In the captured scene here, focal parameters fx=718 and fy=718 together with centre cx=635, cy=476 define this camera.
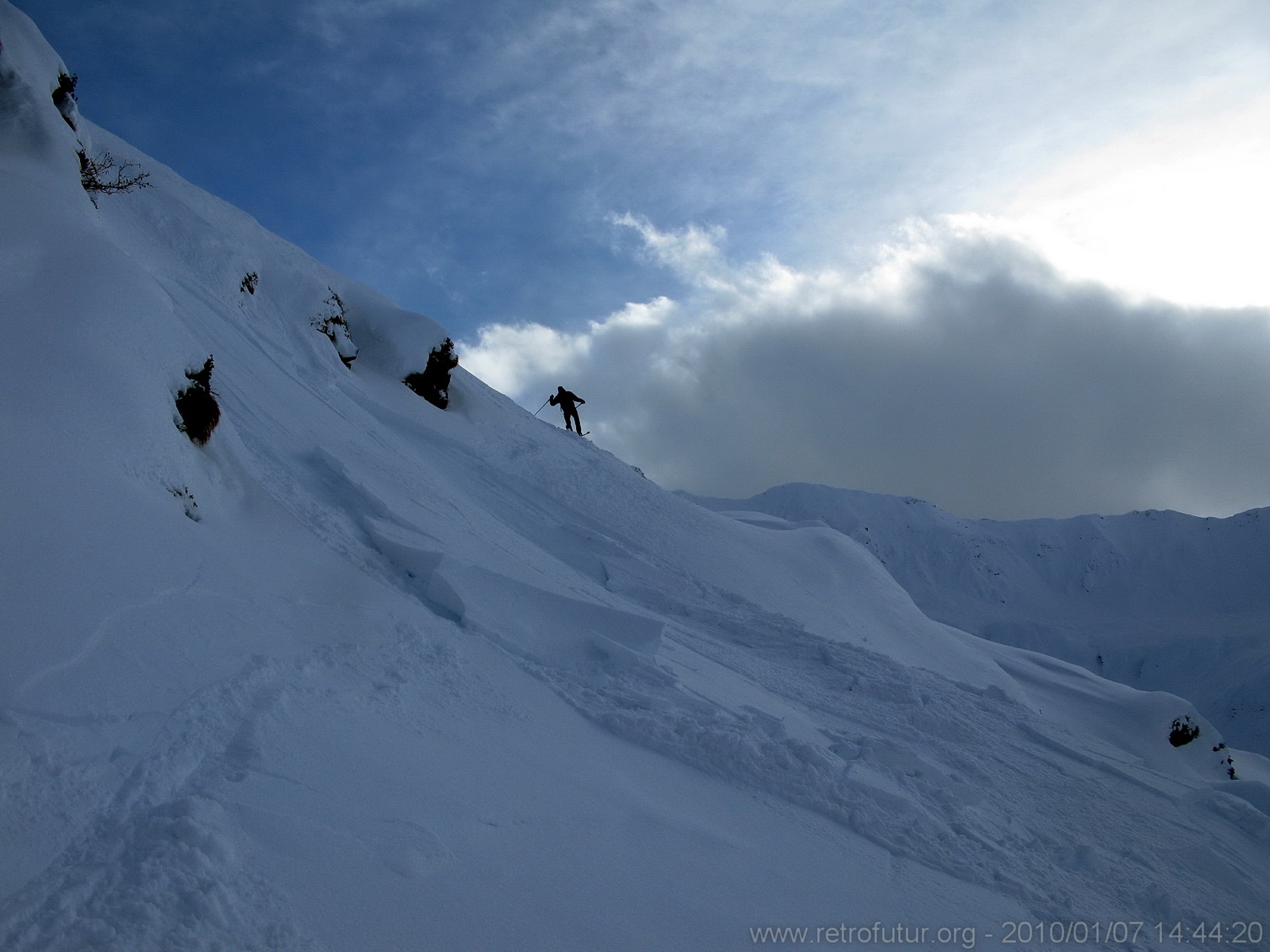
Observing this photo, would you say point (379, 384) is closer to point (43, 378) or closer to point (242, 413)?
point (242, 413)

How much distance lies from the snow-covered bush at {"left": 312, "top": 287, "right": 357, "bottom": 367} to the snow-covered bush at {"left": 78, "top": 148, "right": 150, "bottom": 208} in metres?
3.27

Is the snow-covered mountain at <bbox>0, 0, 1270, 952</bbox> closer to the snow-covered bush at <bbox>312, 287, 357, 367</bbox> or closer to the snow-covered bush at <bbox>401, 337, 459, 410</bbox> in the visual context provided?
the snow-covered bush at <bbox>312, 287, 357, 367</bbox>

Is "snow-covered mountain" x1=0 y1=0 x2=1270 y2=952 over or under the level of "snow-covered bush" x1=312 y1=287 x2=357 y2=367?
under

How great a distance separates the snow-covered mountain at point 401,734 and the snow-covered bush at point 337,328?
3189 millimetres

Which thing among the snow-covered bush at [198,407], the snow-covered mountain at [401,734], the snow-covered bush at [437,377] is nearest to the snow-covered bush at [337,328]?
the snow-covered bush at [437,377]

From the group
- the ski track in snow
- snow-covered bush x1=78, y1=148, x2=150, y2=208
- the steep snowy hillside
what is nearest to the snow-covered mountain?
the ski track in snow

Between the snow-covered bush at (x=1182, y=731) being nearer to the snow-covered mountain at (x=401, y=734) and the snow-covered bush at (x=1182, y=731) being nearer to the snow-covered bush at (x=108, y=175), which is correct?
the snow-covered mountain at (x=401, y=734)

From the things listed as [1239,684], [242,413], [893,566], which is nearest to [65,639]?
[242,413]

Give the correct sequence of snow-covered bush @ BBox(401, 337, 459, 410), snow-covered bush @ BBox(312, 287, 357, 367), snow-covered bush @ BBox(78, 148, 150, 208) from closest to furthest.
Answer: snow-covered bush @ BBox(78, 148, 150, 208), snow-covered bush @ BBox(312, 287, 357, 367), snow-covered bush @ BBox(401, 337, 459, 410)

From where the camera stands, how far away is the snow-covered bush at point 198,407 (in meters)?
6.35

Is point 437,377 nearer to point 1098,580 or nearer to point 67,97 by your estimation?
point 67,97

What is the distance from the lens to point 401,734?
4.48 m

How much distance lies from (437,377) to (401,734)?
11125 mm

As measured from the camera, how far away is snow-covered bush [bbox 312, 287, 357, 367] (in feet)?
44.0
